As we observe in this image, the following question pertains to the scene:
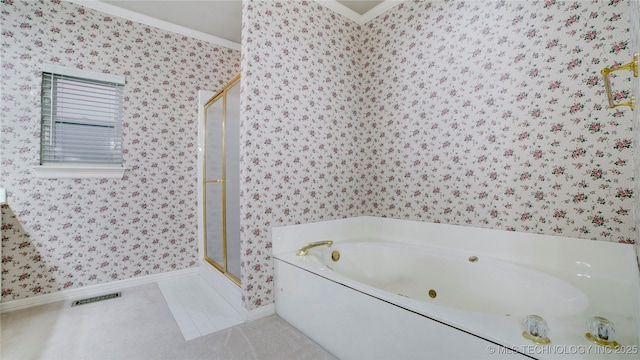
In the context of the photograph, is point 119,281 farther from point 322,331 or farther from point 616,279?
point 616,279

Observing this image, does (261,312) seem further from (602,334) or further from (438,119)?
(438,119)

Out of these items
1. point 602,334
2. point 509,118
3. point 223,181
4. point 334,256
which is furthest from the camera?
point 223,181

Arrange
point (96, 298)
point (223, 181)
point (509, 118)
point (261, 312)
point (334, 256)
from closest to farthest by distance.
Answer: point (509, 118)
point (261, 312)
point (334, 256)
point (96, 298)
point (223, 181)

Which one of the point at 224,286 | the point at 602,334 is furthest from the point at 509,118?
the point at 224,286

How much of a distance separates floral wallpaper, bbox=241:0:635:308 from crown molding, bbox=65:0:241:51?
4.11 feet

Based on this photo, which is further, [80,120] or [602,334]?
[80,120]

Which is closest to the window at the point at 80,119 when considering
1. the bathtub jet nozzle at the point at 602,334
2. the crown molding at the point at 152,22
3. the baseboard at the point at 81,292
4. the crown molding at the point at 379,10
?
the crown molding at the point at 152,22

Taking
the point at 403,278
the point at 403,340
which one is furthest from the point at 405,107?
the point at 403,340

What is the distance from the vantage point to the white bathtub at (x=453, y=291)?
899 mm

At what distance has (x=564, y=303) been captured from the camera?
1213 millimetres

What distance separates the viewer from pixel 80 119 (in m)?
2.30

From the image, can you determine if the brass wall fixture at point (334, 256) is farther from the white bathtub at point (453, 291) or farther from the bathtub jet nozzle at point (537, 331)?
the bathtub jet nozzle at point (537, 331)

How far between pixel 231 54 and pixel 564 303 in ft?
11.4

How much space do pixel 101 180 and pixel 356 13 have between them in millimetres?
2778
